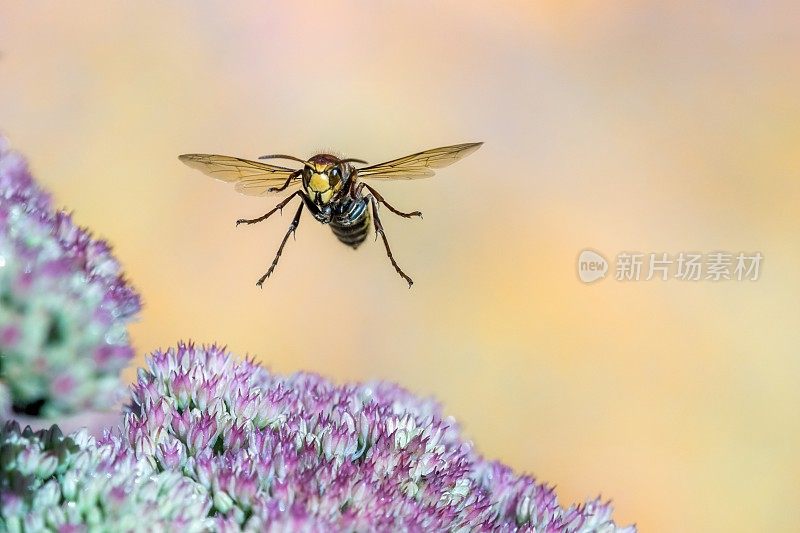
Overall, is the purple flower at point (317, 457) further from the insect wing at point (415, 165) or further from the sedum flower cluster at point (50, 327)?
the insect wing at point (415, 165)

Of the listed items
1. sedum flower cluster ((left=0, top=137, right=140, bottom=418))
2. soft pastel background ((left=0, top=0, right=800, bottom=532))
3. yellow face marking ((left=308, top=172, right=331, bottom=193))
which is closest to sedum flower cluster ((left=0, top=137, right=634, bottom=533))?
sedum flower cluster ((left=0, top=137, right=140, bottom=418))

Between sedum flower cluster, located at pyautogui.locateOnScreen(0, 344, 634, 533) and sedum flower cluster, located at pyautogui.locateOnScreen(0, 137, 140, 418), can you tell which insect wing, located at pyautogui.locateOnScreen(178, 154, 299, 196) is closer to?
sedum flower cluster, located at pyautogui.locateOnScreen(0, 344, 634, 533)

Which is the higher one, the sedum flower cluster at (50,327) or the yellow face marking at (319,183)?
the yellow face marking at (319,183)

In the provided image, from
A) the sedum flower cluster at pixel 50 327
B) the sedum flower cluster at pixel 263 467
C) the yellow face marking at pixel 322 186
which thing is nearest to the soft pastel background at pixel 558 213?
the yellow face marking at pixel 322 186

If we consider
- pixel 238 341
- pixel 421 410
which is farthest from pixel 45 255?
pixel 238 341

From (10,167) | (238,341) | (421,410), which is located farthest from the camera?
(238,341)

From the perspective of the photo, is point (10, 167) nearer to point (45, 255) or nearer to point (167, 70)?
point (45, 255)
